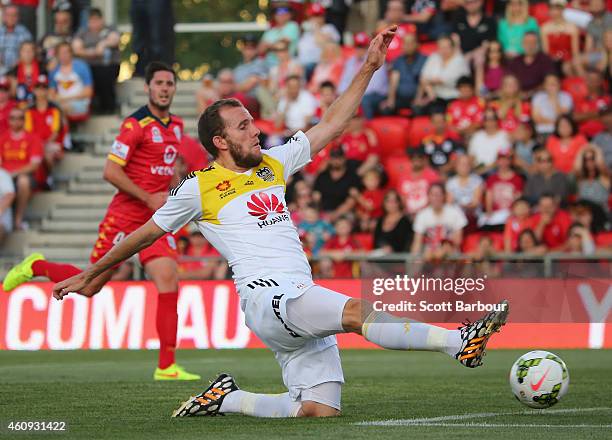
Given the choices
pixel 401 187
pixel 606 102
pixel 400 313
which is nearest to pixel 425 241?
pixel 401 187

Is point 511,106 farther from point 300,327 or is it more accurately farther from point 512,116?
point 300,327

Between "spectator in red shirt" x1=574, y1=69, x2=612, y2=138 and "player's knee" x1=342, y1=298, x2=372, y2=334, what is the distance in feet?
39.4

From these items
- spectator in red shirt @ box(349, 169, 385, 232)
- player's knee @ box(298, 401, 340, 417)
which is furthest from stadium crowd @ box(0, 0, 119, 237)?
player's knee @ box(298, 401, 340, 417)

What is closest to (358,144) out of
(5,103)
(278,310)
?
(5,103)

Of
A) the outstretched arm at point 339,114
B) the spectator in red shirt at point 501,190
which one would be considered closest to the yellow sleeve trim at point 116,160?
the outstretched arm at point 339,114

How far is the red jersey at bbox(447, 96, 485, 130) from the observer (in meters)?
19.4

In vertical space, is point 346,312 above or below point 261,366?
above

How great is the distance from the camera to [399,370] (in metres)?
13.1

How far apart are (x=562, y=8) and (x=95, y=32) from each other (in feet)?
24.4

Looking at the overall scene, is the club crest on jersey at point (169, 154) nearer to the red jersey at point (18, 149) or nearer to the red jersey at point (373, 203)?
the red jersey at point (373, 203)

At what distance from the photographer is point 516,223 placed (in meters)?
17.7

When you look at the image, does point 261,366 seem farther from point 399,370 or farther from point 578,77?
point 578,77

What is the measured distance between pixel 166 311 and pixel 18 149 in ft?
31.1

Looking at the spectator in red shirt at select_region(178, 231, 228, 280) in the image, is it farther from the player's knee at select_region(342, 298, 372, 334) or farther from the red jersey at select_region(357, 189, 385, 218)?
the player's knee at select_region(342, 298, 372, 334)
